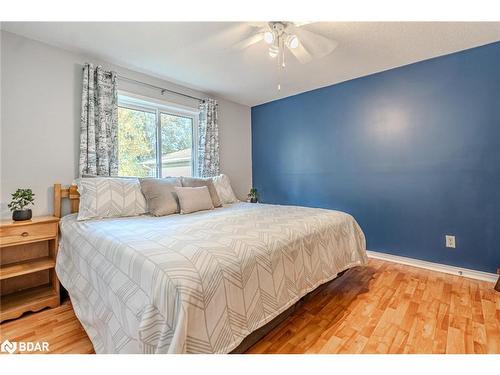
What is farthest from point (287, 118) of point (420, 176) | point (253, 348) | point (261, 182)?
point (253, 348)

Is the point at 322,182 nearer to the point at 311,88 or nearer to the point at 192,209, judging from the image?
the point at 311,88

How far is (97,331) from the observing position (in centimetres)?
135

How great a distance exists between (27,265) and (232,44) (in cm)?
262

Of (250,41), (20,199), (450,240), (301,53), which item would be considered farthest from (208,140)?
(450,240)

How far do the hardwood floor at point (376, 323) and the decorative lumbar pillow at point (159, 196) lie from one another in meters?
1.03

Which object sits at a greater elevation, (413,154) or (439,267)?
(413,154)

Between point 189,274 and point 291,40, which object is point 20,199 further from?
point 291,40

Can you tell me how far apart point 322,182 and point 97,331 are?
3.07 meters

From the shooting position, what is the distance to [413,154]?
2723mm

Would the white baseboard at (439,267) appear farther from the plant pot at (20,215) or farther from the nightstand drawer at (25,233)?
the plant pot at (20,215)

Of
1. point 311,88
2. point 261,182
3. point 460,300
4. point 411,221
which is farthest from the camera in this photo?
point 261,182

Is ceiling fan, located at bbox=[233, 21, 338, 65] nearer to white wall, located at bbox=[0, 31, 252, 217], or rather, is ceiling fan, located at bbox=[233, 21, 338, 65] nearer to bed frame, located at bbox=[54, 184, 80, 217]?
white wall, located at bbox=[0, 31, 252, 217]

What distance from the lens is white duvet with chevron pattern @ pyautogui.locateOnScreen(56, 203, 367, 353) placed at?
98 centimetres
